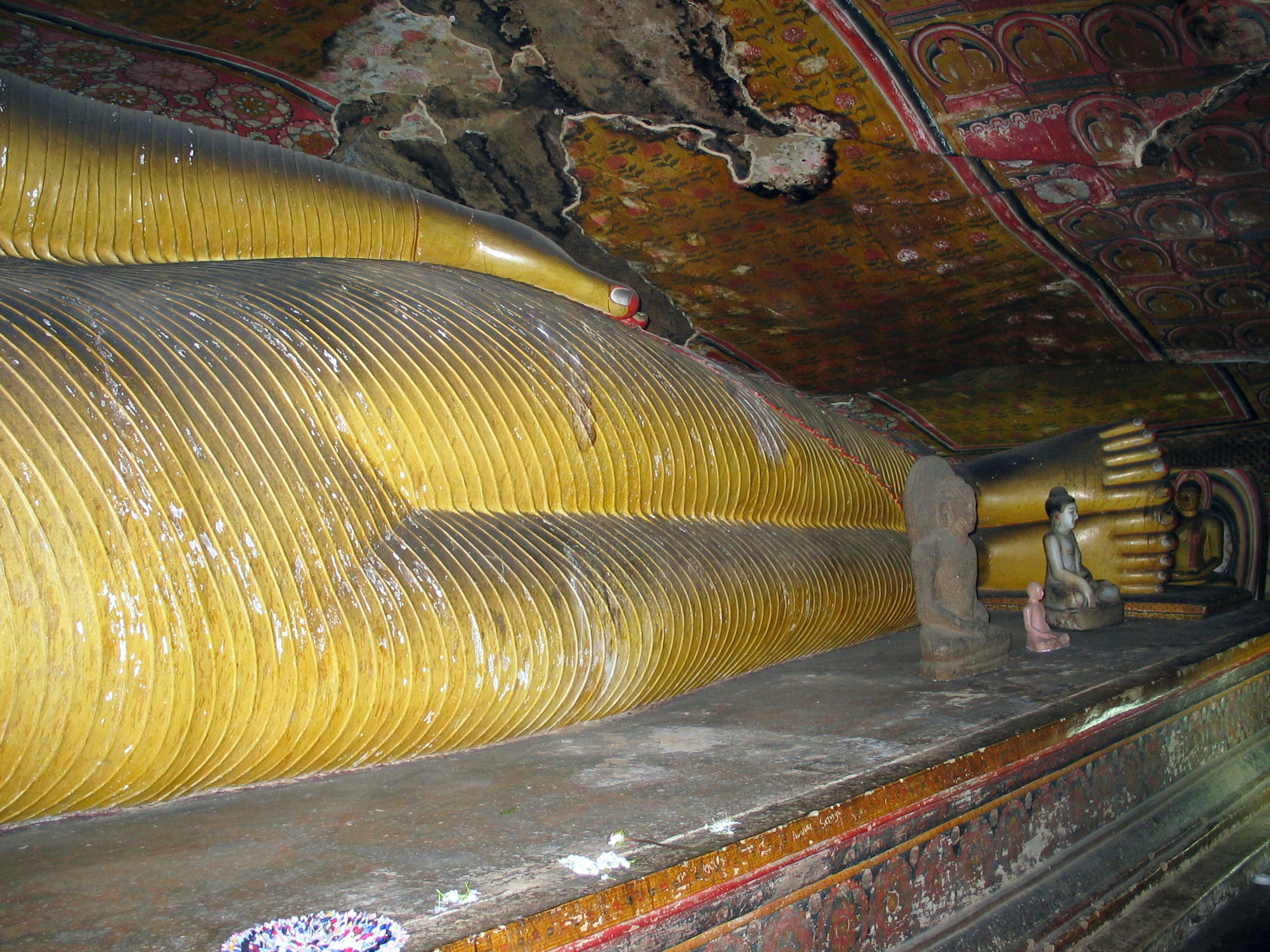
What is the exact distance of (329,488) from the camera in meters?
1.88

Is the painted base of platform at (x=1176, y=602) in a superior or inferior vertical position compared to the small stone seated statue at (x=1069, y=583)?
inferior

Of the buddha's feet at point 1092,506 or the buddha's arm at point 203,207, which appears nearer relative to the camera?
the buddha's arm at point 203,207

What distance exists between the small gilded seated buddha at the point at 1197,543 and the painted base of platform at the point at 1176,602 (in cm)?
7

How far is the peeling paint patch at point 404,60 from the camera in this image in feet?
12.5

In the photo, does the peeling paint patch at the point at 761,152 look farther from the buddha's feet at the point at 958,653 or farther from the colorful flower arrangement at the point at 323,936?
the colorful flower arrangement at the point at 323,936

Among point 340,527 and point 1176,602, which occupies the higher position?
point 340,527

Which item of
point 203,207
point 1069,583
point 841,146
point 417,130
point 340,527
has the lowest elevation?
point 1069,583

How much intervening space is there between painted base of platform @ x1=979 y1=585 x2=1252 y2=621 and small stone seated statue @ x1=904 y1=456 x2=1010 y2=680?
69cm

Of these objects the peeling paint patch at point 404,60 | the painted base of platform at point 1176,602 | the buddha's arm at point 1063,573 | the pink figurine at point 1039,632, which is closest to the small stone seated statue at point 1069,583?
the buddha's arm at point 1063,573

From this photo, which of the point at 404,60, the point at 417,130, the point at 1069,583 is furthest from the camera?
the point at 417,130

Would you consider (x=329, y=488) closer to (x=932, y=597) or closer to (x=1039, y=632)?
(x=932, y=597)

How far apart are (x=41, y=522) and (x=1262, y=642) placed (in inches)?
136

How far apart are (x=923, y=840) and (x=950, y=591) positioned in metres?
0.98

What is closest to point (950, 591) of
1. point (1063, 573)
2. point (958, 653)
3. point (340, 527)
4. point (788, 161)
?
point (958, 653)
